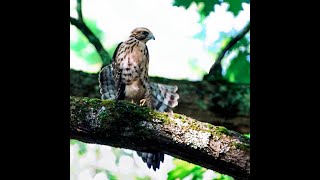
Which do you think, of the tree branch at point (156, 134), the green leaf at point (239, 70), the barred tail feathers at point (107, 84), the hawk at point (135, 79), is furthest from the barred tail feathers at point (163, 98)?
the green leaf at point (239, 70)

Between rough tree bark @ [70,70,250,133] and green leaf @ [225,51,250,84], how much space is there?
184 millimetres

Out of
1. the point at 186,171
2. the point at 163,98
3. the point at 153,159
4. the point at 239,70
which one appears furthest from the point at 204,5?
the point at 153,159

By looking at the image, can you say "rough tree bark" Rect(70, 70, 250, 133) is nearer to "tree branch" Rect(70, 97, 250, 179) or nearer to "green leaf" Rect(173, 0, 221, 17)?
"green leaf" Rect(173, 0, 221, 17)

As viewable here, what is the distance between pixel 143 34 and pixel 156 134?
26.5 inches

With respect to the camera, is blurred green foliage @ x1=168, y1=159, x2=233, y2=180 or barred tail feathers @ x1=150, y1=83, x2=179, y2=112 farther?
blurred green foliage @ x1=168, y1=159, x2=233, y2=180

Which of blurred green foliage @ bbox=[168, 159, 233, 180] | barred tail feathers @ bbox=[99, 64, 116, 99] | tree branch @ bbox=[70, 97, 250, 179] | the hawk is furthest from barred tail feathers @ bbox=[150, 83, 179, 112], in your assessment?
tree branch @ bbox=[70, 97, 250, 179]

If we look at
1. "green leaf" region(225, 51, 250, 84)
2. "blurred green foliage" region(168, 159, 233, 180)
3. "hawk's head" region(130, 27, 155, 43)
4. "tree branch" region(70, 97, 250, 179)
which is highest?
"hawk's head" region(130, 27, 155, 43)

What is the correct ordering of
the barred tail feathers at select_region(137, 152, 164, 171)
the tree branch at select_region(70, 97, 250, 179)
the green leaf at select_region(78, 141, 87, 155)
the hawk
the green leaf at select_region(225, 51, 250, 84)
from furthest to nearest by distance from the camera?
the green leaf at select_region(225, 51, 250, 84)
the green leaf at select_region(78, 141, 87, 155)
the hawk
the barred tail feathers at select_region(137, 152, 164, 171)
the tree branch at select_region(70, 97, 250, 179)

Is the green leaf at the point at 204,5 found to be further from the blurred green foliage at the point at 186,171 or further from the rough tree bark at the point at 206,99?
the blurred green foliage at the point at 186,171

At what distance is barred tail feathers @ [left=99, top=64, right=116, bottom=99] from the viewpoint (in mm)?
2578

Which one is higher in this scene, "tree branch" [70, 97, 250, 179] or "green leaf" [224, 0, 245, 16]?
"green leaf" [224, 0, 245, 16]

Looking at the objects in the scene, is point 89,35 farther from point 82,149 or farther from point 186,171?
point 186,171
